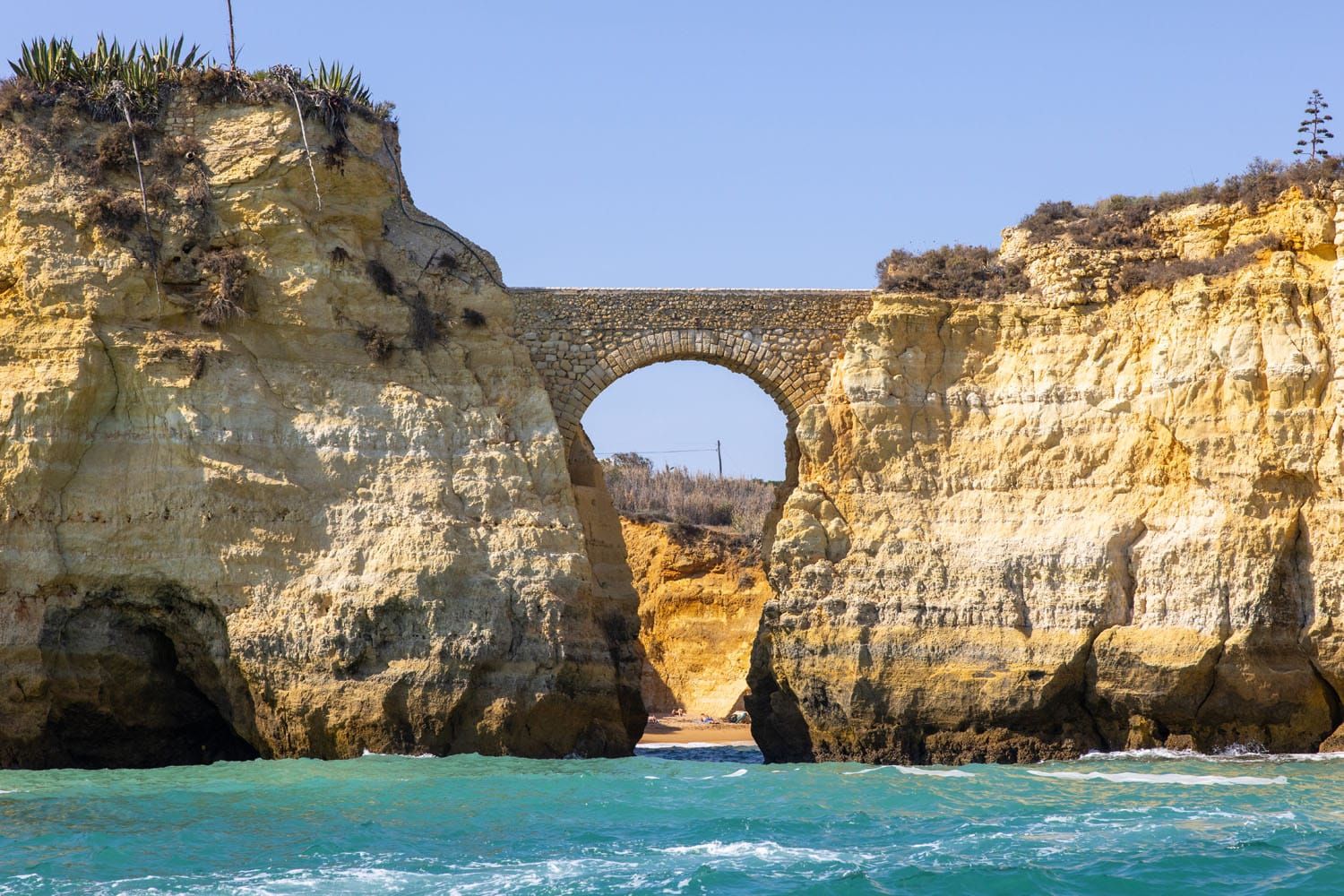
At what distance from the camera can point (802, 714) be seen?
2200 centimetres

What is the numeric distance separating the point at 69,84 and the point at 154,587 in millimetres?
6374

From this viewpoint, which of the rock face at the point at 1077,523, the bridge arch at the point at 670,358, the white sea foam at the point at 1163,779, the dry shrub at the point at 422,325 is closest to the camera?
the white sea foam at the point at 1163,779

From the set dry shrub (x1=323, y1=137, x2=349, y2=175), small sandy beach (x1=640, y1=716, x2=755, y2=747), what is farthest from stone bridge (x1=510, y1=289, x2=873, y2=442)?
small sandy beach (x1=640, y1=716, x2=755, y2=747)

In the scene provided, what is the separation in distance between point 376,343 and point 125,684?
497 cm

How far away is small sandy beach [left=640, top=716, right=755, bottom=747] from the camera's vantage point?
29.1 metres

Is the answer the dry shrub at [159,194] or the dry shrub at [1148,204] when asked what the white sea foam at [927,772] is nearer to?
the dry shrub at [1148,204]

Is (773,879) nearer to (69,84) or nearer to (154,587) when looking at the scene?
(154,587)

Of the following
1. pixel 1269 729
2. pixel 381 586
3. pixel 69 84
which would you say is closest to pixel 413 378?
pixel 381 586

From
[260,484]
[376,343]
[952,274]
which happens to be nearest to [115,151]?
[376,343]

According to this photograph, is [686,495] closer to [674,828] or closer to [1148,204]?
[1148,204]

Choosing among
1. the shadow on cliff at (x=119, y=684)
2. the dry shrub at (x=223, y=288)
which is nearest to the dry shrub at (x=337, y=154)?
the dry shrub at (x=223, y=288)

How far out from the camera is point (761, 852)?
51.9 ft

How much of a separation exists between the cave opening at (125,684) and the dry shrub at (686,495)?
1566 centimetres

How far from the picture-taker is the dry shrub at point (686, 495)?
131 feet
